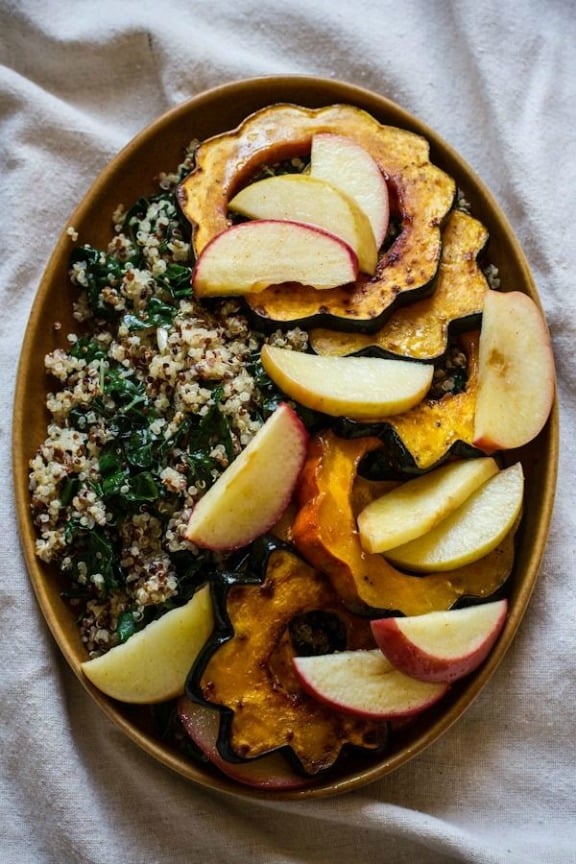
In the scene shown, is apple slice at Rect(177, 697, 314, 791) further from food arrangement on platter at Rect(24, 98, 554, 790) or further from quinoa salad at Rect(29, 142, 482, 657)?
quinoa salad at Rect(29, 142, 482, 657)

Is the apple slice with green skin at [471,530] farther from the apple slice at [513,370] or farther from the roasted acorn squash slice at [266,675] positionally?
the roasted acorn squash slice at [266,675]

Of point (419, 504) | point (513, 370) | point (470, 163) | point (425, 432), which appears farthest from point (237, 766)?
point (470, 163)

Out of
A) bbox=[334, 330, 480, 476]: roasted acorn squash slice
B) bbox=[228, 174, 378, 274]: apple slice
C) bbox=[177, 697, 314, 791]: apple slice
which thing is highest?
bbox=[228, 174, 378, 274]: apple slice

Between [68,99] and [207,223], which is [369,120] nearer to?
[207,223]

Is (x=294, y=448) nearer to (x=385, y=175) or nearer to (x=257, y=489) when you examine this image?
(x=257, y=489)

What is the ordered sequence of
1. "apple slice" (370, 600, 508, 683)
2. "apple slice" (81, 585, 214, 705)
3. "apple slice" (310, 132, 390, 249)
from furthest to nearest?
"apple slice" (310, 132, 390, 249) < "apple slice" (81, 585, 214, 705) < "apple slice" (370, 600, 508, 683)

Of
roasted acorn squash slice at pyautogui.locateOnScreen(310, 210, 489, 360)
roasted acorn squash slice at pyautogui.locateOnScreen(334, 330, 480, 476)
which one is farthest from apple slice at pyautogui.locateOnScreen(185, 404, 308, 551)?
roasted acorn squash slice at pyautogui.locateOnScreen(310, 210, 489, 360)
